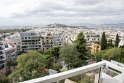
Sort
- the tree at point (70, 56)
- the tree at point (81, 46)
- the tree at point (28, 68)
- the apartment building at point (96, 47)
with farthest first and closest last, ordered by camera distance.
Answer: the apartment building at point (96, 47) → the tree at point (81, 46) → the tree at point (70, 56) → the tree at point (28, 68)

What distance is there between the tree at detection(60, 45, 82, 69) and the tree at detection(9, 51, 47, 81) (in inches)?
53.7

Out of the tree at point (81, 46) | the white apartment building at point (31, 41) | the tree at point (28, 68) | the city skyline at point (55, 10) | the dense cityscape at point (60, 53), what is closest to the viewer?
the dense cityscape at point (60, 53)

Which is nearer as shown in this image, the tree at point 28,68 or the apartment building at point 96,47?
the tree at point 28,68

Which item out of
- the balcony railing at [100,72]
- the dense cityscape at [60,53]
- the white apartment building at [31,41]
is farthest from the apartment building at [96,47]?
the balcony railing at [100,72]

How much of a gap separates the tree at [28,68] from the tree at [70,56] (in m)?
1.36

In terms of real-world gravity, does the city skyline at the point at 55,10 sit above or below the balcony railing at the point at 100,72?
above

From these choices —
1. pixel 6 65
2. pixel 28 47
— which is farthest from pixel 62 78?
pixel 28 47

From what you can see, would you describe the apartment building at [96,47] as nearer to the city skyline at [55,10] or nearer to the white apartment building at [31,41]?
the city skyline at [55,10]

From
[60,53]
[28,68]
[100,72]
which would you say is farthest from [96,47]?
[100,72]

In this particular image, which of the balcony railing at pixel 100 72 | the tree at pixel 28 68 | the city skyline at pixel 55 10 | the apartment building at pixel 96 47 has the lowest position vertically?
the apartment building at pixel 96 47

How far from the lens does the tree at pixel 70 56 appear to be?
7648 mm

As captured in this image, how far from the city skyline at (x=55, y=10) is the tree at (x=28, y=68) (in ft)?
7.66

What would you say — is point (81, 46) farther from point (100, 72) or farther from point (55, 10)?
point (100, 72)

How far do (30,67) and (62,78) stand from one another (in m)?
5.31
